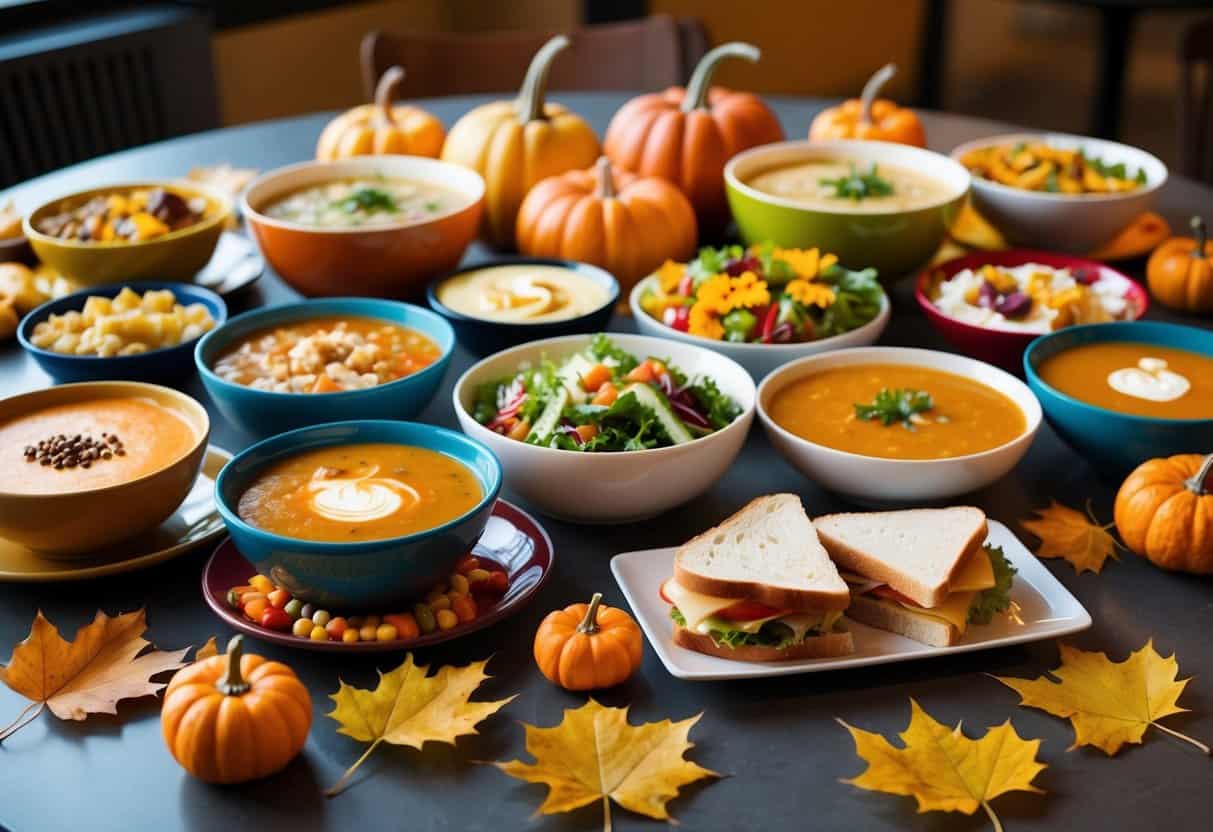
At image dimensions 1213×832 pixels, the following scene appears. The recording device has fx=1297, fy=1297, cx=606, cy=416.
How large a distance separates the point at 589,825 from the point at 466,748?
177 mm

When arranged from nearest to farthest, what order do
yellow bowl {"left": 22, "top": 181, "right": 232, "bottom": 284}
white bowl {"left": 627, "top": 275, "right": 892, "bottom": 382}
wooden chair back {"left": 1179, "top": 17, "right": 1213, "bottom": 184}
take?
white bowl {"left": 627, "top": 275, "right": 892, "bottom": 382}
yellow bowl {"left": 22, "top": 181, "right": 232, "bottom": 284}
wooden chair back {"left": 1179, "top": 17, "right": 1213, "bottom": 184}

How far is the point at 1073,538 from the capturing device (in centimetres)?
175

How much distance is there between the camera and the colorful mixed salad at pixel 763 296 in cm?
212

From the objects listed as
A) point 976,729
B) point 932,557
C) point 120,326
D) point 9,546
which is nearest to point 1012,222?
point 932,557

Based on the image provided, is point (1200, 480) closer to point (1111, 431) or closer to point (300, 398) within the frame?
point (1111, 431)

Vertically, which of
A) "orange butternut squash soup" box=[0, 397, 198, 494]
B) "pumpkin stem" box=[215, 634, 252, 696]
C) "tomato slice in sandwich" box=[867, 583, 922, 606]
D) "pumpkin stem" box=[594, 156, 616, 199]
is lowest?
"tomato slice in sandwich" box=[867, 583, 922, 606]

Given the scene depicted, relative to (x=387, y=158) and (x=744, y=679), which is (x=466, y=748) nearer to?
(x=744, y=679)

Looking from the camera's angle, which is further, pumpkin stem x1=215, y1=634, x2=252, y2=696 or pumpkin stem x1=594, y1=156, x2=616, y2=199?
pumpkin stem x1=594, y1=156, x2=616, y2=199

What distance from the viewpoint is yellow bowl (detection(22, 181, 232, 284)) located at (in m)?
2.36

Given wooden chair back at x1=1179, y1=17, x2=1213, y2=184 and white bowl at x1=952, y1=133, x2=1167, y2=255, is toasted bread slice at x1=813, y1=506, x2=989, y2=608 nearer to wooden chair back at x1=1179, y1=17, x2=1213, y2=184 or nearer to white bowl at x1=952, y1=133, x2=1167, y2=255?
white bowl at x1=952, y1=133, x2=1167, y2=255

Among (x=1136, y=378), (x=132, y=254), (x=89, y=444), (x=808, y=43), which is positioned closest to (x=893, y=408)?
(x=1136, y=378)

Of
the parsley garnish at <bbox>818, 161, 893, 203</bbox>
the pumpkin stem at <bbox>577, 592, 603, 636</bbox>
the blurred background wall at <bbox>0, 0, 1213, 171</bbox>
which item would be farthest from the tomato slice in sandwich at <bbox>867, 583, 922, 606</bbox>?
the blurred background wall at <bbox>0, 0, 1213, 171</bbox>

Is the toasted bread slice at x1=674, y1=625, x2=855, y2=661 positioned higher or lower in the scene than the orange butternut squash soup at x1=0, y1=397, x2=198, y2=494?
lower

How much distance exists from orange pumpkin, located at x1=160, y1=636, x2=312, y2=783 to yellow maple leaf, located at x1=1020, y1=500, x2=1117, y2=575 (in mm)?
994
